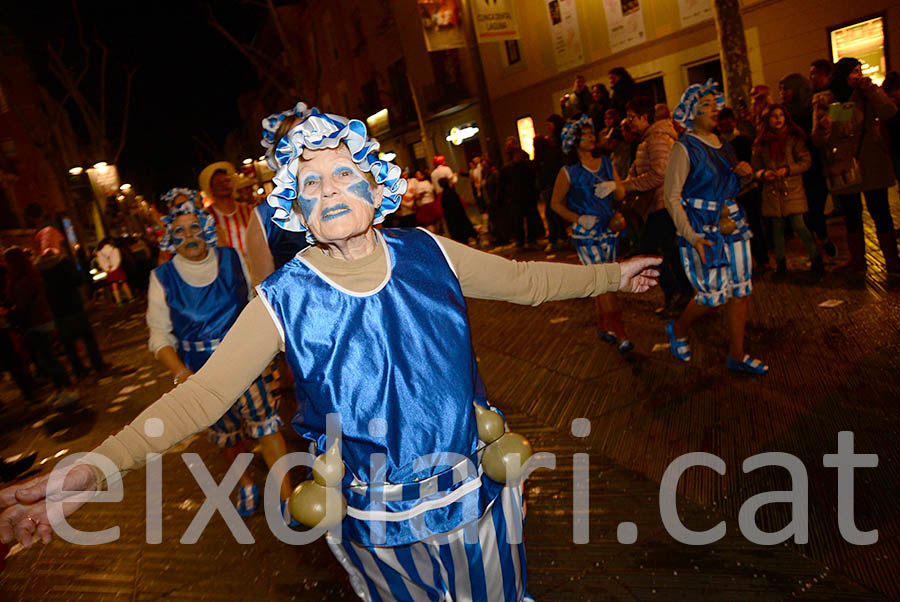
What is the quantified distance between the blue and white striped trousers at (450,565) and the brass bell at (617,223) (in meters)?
3.94

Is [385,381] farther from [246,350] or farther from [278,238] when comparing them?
[278,238]

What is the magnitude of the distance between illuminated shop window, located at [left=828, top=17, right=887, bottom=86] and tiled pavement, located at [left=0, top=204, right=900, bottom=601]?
8508 mm

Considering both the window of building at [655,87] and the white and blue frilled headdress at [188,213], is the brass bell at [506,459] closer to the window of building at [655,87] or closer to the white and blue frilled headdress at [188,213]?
the white and blue frilled headdress at [188,213]

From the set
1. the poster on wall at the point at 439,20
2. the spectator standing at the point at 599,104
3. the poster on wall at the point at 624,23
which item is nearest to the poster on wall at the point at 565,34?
the poster on wall at the point at 624,23

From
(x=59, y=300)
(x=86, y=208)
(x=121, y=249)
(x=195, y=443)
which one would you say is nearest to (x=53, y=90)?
(x=86, y=208)

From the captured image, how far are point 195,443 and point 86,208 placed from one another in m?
33.8

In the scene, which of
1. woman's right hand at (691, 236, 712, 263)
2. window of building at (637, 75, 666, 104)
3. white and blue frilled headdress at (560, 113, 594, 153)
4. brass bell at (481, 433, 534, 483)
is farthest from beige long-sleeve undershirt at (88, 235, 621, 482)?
window of building at (637, 75, 666, 104)

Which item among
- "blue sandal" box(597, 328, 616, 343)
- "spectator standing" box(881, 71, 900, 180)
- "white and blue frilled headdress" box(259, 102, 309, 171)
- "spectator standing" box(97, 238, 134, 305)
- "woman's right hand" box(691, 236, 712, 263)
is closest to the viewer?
"white and blue frilled headdress" box(259, 102, 309, 171)

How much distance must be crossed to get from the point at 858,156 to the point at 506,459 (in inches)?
249

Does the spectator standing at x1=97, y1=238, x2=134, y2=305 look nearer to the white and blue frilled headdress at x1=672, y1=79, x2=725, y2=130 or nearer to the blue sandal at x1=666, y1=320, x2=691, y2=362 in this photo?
the blue sandal at x1=666, y1=320, x2=691, y2=362

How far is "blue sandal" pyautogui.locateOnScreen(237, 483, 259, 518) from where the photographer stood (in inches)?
173

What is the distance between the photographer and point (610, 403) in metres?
4.86

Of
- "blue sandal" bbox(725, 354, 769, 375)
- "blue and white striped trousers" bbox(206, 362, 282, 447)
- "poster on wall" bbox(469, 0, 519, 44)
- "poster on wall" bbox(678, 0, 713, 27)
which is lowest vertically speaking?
"blue sandal" bbox(725, 354, 769, 375)

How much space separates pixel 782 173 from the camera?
22.4ft
